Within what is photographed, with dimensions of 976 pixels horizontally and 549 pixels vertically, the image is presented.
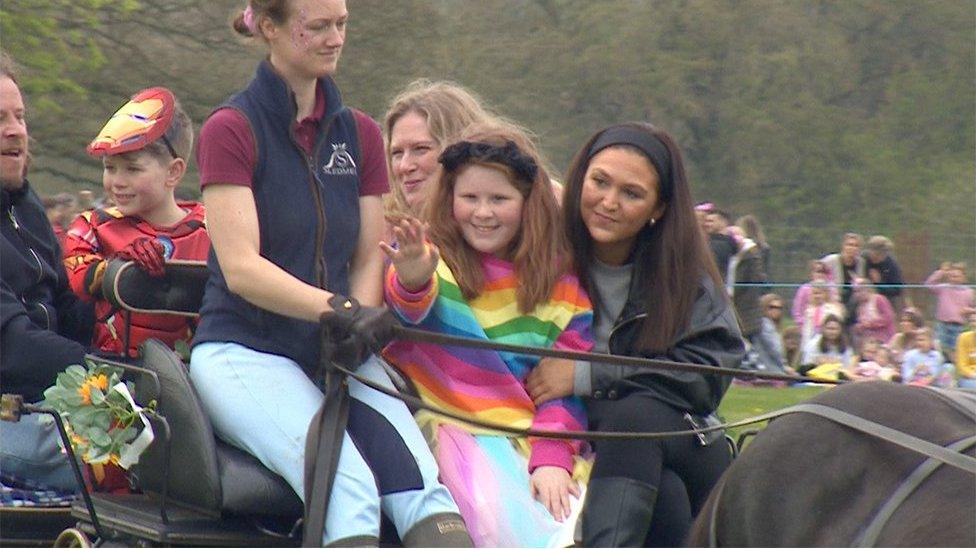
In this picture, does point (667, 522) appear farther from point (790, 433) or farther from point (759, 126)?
point (759, 126)

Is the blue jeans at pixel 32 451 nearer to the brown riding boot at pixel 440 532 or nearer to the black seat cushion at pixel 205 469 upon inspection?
the black seat cushion at pixel 205 469

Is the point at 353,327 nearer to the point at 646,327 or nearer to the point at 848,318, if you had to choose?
the point at 646,327

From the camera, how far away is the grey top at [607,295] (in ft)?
12.3

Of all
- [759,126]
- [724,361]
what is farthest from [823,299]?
[759,126]

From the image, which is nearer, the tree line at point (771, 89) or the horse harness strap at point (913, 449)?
the horse harness strap at point (913, 449)

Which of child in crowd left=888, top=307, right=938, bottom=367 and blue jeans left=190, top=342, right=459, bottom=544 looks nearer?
blue jeans left=190, top=342, right=459, bottom=544

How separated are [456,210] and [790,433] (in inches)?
38.4

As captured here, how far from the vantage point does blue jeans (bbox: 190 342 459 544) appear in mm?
3312

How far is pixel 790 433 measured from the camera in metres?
3.45

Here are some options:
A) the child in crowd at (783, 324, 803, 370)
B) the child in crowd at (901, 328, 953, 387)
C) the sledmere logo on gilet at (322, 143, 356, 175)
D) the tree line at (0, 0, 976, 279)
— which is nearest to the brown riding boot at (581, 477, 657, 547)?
the sledmere logo on gilet at (322, 143, 356, 175)

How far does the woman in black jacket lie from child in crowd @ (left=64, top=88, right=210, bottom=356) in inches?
47.7

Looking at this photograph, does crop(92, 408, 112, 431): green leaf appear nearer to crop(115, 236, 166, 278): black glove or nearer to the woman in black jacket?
crop(115, 236, 166, 278): black glove

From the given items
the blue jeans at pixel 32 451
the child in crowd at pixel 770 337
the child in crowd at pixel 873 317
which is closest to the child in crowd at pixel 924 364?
the child in crowd at pixel 873 317

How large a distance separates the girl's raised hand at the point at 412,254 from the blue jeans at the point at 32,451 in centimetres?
122
